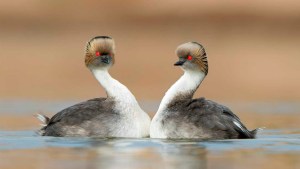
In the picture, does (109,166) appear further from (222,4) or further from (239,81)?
(222,4)

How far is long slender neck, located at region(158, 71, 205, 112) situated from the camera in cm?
2022

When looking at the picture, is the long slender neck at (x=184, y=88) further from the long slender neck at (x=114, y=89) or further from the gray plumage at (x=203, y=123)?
the long slender neck at (x=114, y=89)

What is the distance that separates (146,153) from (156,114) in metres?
2.22

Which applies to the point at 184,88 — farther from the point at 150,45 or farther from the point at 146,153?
the point at 150,45

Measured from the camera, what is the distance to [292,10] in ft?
178

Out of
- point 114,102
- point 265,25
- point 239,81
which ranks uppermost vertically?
point 265,25

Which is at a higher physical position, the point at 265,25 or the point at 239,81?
the point at 265,25

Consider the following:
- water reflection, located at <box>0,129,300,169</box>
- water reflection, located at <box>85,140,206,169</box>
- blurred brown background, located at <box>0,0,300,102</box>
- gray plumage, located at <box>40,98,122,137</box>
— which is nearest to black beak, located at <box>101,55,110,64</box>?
gray plumage, located at <box>40,98,122,137</box>

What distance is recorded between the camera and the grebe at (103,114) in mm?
19953

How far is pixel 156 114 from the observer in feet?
65.8

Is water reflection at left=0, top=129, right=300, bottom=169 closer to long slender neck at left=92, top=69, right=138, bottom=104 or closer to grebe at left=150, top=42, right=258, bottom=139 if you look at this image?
grebe at left=150, top=42, right=258, bottom=139

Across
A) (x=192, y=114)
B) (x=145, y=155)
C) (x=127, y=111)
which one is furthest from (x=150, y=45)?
(x=145, y=155)

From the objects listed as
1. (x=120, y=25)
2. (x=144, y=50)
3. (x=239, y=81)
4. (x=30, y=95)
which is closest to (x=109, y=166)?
(x=30, y=95)

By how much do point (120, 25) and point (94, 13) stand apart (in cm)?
233
